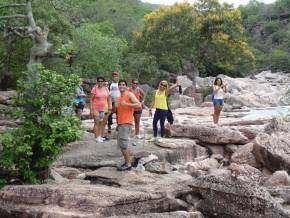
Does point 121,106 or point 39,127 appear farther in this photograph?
point 121,106

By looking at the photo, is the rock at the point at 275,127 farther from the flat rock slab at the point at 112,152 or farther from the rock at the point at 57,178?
the rock at the point at 57,178

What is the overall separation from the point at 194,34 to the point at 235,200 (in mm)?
29907

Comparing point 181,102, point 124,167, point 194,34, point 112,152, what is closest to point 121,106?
point 124,167

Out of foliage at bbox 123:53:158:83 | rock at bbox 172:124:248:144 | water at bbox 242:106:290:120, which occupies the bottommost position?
water at bbox 242:106:290:120

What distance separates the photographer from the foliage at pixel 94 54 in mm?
26281

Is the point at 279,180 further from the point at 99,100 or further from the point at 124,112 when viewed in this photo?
the point at 99,100

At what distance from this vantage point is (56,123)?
324 inches

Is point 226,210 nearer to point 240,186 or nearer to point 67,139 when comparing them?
point 240,186

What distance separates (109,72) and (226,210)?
65.5 ft

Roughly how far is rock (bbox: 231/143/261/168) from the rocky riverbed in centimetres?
2

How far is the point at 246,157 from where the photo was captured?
38.1 feet

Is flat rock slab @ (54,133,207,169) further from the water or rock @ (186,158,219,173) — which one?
the water

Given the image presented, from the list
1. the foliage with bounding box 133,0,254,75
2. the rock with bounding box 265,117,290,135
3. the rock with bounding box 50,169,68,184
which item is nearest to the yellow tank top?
the rock with bounding box 265,117,290,135

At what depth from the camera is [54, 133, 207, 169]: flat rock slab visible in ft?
35.5
